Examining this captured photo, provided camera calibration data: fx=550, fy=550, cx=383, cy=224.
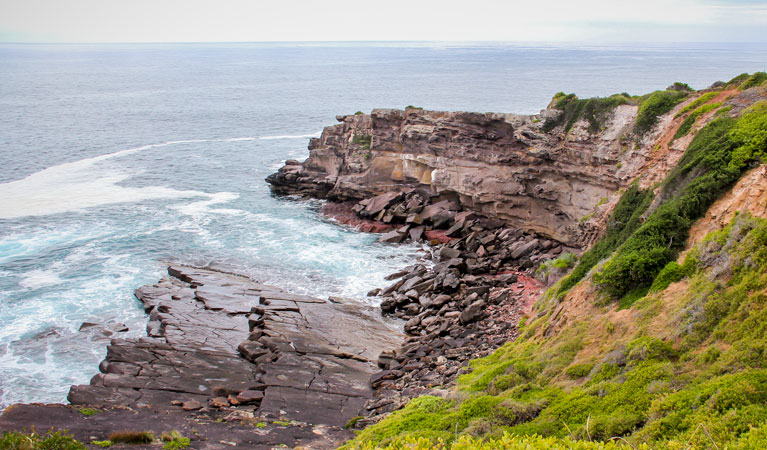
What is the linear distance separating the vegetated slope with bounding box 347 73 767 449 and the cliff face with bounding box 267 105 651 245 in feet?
43.8

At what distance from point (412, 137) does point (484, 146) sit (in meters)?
7.69

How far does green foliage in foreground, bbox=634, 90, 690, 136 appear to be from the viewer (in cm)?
3697

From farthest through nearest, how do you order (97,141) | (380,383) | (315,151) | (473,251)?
1. (97,141)
2. (315,151)
3. (473,251)
4. (380,383)

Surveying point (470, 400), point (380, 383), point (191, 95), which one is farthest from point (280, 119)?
point (470, 400)

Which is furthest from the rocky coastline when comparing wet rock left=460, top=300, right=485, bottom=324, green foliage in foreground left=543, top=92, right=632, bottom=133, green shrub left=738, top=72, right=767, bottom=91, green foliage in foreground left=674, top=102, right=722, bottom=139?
green shrub left=738, top=72, right=767, bottom=91

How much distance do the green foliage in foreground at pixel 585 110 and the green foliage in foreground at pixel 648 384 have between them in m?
24.5

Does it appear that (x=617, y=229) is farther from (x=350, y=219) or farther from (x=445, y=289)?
(x=350, y=219)

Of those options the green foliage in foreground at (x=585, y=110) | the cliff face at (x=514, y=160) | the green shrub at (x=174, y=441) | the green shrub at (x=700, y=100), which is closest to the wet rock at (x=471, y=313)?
the cliff face at (x=514, y=160)

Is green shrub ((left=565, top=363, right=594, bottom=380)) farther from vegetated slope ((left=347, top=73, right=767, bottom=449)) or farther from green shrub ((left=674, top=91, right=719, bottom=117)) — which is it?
green shrub ((left=674, top=91, right=719, bottom=117))

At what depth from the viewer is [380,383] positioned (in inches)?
1053

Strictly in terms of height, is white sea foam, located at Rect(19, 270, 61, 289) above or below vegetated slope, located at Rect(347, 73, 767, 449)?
below

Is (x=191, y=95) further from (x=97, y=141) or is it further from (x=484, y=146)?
(x=484, y=146)

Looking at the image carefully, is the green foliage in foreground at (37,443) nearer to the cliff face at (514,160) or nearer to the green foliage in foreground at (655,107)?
the cliff face at (514,160)

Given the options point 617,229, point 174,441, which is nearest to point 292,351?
point 174,441
